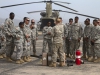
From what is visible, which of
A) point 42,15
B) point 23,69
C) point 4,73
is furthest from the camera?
point 42,15

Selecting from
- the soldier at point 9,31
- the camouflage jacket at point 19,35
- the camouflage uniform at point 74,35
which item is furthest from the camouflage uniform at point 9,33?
the camouflage uniform at point 74,35

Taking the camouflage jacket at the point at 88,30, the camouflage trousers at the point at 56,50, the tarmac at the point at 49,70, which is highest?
the camouflage jacket at the point at 88,30

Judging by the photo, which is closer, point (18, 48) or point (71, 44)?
point (18, 48)

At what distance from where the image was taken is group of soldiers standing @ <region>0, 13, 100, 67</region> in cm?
727

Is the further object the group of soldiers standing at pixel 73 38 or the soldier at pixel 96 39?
the soldier at pixel 96 39

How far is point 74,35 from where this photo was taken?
29.3 ft

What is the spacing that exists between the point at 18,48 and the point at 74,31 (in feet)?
8.38

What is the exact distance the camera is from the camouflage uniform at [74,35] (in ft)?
29.3

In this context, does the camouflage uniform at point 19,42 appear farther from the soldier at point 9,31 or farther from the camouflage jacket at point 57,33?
the camouflage jacket at point 57,33

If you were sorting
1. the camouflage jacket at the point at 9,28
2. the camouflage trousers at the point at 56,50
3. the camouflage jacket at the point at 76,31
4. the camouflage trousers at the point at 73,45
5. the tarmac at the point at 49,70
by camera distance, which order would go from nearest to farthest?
the tarmac at the point at 49,70
the camouflage trousers at the point at 56,50
the camouflage jacket at the point at 9,28
the camouflage jacket at the point at 76,31
the camouflage trousers at the point at 73,45

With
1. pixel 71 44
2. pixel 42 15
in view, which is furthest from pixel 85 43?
pixel 42 15

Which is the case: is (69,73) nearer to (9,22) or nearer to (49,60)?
(49,60)

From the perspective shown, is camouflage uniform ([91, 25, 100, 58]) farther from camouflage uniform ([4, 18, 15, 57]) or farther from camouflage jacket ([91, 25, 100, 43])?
camouflage uniform ([4, 18, 15, 57])

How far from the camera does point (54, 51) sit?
23.6ft
